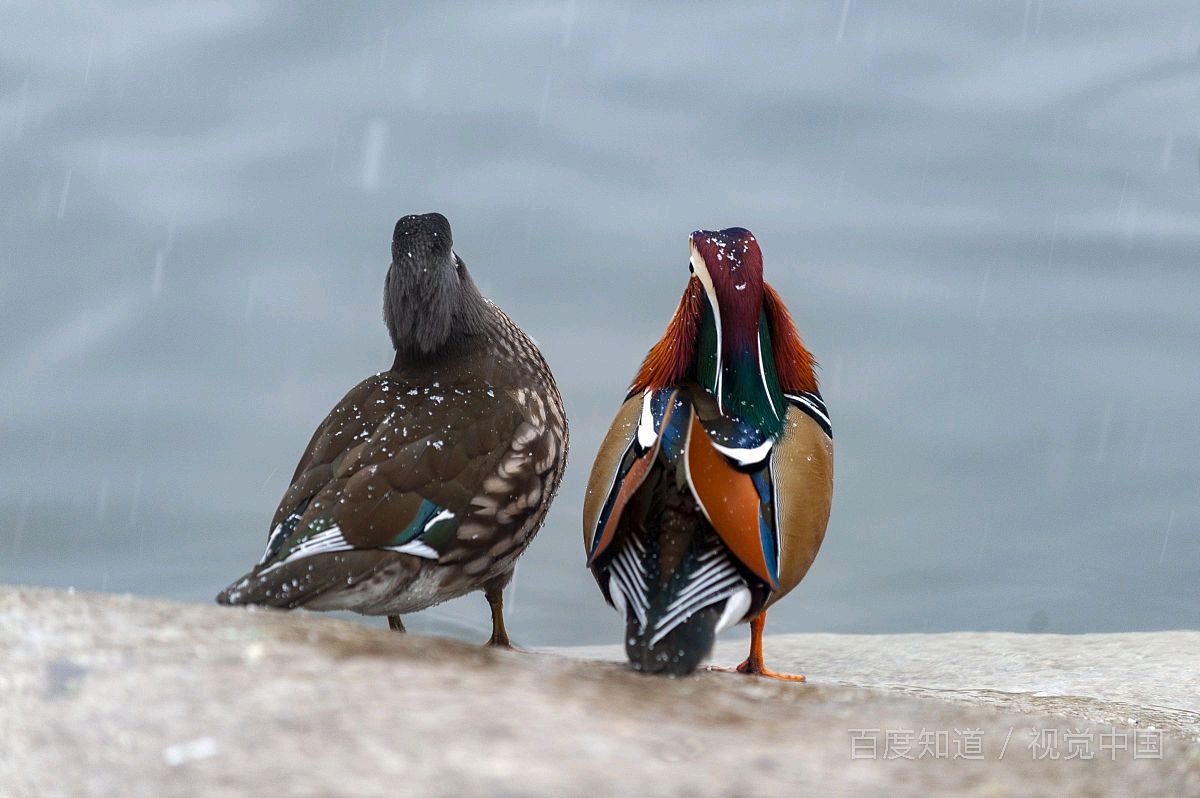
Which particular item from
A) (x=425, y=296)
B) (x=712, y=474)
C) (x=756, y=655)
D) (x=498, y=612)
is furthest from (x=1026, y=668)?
(x=425, y=296)

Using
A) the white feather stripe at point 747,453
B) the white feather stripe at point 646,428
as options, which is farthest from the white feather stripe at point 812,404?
the white feather stripe at point 646,428

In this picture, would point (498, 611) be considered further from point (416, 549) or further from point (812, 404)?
point (812, 404)

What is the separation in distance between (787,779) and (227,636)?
1.47 metres

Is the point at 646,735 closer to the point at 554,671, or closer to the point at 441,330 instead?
the point at 554,671

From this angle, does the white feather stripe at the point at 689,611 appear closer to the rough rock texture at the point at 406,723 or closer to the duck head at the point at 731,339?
the rough rock texture at the point at 406,723

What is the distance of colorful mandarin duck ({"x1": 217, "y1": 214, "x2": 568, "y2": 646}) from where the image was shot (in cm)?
392

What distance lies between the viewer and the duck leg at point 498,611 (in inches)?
184

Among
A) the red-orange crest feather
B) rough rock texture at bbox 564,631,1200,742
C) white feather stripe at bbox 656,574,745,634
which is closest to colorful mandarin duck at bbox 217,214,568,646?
the red-orange crest feather

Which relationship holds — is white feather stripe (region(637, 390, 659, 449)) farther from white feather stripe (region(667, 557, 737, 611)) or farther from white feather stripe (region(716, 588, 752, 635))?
white feather stripe (region(716, 588, 752, 635))

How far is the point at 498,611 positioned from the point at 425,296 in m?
1.32

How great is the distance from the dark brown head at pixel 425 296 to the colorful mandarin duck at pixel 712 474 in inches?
34.9

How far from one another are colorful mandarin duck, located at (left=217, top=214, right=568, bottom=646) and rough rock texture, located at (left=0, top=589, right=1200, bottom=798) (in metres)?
0.57

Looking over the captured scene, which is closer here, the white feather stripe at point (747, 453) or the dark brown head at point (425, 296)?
the white feather stripe at point (747, 453)

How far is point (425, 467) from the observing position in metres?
4.21
